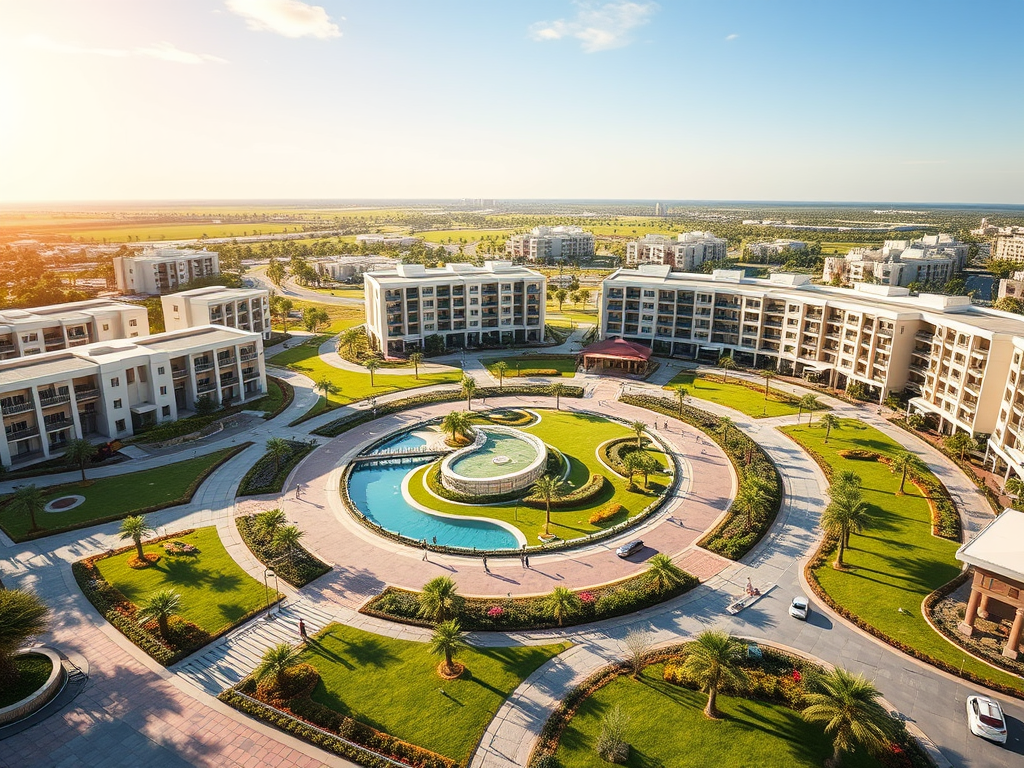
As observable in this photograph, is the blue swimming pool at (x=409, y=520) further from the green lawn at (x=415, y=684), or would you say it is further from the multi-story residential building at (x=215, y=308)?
the multi-story residential building at (x=215, y=308)

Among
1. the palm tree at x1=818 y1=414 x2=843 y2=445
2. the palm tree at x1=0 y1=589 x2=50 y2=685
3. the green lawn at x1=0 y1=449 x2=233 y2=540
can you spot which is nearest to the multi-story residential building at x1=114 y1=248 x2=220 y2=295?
the green lawn at x1=0 y1=449 x2=233 y2=540

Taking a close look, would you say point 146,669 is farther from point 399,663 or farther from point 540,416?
point 540,416

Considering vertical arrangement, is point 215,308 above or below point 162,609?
above

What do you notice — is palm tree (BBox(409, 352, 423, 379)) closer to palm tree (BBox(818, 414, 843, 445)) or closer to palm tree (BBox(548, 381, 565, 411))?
palm tree (BBox(548, 381, 565, 411))

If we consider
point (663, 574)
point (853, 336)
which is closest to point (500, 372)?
point (853, 336)

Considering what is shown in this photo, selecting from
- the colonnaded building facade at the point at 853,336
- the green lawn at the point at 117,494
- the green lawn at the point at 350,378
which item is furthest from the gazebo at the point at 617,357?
the green lawn at the point at 117,494

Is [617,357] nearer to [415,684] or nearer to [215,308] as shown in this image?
[415,684]
